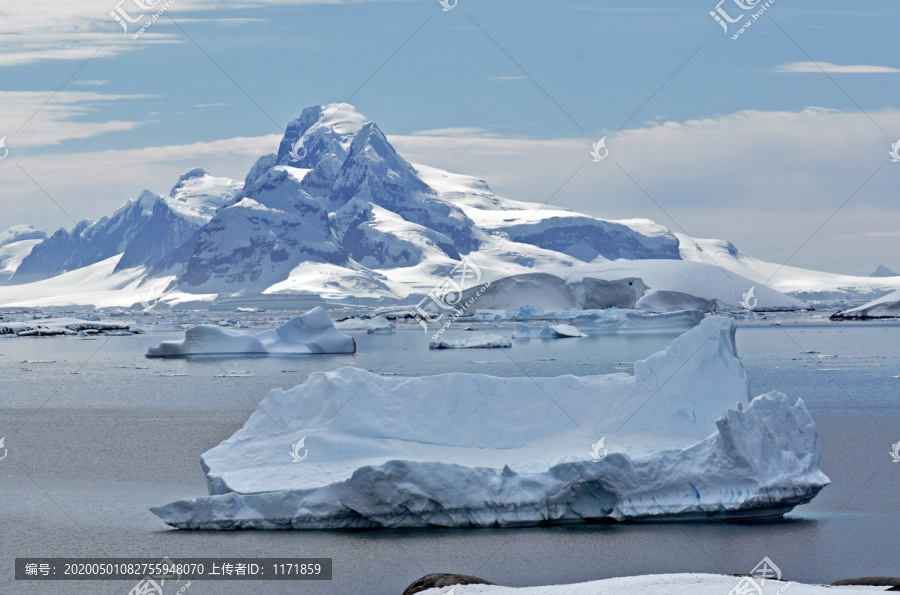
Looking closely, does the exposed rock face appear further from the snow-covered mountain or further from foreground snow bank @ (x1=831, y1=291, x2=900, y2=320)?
the snow-covered mountain

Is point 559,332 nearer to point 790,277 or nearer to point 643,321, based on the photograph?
point 643,321

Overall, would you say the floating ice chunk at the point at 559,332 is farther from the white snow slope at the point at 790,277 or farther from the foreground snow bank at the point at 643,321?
the white snow slope at the point at 790,277

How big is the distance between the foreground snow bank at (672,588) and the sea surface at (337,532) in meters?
1.19

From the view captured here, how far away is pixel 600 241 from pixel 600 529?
6217 inches

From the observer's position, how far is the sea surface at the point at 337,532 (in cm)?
744

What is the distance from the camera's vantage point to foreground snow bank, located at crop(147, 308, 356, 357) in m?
33.1

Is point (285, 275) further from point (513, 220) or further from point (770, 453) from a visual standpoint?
point (770, 453)

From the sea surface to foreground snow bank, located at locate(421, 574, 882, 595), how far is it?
3.90ft

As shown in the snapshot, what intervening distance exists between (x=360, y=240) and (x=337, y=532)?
149053mm

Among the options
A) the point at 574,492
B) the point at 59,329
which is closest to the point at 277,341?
the point at 59,329

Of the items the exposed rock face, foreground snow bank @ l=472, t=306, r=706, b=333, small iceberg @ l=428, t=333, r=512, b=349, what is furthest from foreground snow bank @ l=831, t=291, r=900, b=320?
the exposed rock face

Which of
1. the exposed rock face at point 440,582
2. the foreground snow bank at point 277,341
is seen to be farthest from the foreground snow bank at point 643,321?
the exposed rock face at point 440,582

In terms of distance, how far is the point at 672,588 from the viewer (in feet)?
17.9

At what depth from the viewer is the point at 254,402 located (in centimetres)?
1912
